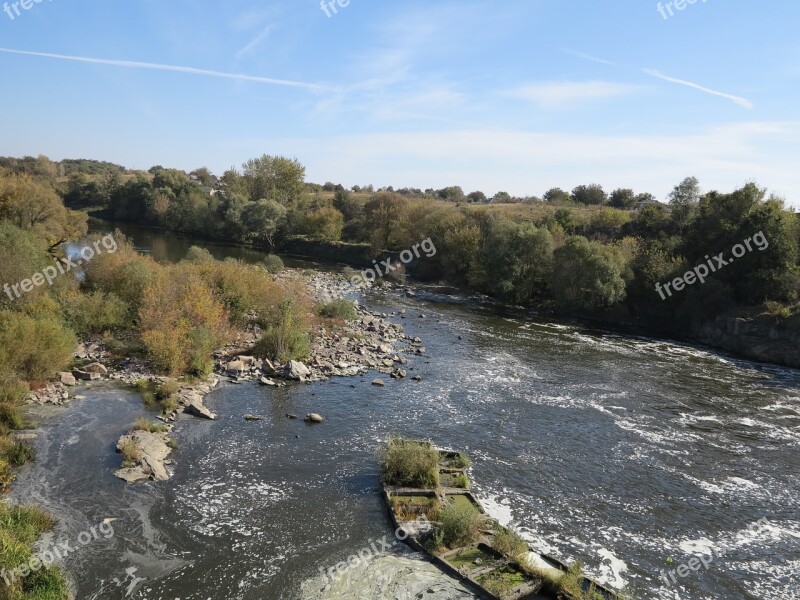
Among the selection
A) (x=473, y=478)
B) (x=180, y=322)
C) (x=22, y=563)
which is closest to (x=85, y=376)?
(x=180, y=322)

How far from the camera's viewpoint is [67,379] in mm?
24766

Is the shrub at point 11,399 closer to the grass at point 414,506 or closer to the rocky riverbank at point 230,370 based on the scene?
the rocky riverbank at point 230,370

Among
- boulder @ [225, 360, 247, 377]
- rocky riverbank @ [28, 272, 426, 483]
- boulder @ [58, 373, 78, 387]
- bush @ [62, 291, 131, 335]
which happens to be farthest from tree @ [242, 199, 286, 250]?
boulder @ [58, 373, 78, 387]

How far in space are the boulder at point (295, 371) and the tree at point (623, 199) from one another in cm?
8444

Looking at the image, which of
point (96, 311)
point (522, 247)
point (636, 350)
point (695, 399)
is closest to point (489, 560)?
point (695, 399)

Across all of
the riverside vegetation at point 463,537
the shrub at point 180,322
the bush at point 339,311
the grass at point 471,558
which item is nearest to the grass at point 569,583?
the riverside vegetation at point 463,537

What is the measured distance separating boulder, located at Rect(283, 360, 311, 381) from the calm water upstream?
862mm

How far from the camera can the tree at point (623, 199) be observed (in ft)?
322

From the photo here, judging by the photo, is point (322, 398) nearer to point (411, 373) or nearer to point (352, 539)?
point (411, 373)

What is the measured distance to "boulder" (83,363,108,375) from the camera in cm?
2625

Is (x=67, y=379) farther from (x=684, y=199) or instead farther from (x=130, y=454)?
(x=684, y=199)

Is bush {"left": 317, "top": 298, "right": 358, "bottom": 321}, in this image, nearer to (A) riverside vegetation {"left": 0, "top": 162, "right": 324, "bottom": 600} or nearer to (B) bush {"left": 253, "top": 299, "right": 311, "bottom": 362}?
(A) riverside vegetation {"left": 0, "top": 162, "right": 324, "bottom": 600}

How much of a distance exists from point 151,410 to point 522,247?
131 feet

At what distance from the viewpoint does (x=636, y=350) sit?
3875 cm
